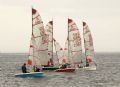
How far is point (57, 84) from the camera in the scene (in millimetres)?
59062

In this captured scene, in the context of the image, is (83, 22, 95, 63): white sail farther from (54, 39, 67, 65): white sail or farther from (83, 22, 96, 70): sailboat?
(54, 39, 67, 65): white sail

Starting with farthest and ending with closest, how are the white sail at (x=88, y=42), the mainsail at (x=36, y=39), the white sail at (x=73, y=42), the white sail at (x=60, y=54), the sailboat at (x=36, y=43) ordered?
1. the white sail at (x=88, y=42)
2. the white sail at (x=73, y=42)
3. the white sail at (x=60, y=54)
4. the mainsail at (x=36, y=39)
5. the sailboat at (x=36, y=43)

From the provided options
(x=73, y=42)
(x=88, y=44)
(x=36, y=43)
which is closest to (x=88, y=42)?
(x=88, y=44)

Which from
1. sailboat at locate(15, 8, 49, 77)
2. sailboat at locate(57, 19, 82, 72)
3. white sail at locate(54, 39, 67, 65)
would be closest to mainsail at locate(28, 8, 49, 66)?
sailboat at locate(15, 8, 49, 77)

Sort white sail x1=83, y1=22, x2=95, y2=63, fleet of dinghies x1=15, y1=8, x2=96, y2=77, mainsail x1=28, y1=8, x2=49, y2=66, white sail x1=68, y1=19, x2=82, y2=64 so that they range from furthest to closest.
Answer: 1. white sail x1=83, y1=22, x2=95, y2=63
2. white sail x1=68, y1=19, x2=82, y2=64
3. fleet of dinghies x1=15, y1=8, x2=96, y2=77
4. mainsail x1=28, y1=8, x2=49, y2=66

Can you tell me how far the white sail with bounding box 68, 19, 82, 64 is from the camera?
275 feet

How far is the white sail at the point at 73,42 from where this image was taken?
275ft

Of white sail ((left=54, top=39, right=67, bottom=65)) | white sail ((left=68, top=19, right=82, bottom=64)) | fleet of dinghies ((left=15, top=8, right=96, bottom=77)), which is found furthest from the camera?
white sail ((left=68, top=19, right=82, bottom=64))

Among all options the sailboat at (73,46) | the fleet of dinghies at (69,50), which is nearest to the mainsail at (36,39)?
the fleet of dinghies at (69,50)

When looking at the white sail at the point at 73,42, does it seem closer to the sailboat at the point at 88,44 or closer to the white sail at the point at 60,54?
the white sail at the point at 60,54

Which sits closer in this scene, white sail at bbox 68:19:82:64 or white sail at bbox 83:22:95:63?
white sail at bbox 68:19:82:64

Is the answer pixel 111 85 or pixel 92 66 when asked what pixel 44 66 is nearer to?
pixel 92 66

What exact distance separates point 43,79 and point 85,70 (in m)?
24.7

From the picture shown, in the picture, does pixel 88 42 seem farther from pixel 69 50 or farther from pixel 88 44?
pixel 69 50
